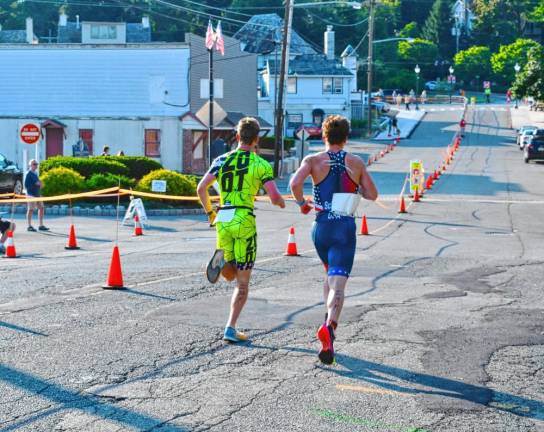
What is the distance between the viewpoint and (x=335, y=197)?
27.7 ft

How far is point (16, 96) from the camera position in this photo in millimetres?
49906

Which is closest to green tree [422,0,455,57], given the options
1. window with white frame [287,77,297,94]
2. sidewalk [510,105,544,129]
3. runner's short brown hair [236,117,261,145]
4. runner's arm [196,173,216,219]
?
sidewalk [510,105,544,129]

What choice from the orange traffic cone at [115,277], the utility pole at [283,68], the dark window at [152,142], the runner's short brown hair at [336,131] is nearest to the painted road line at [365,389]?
the runner's short brown hair at [336,131]

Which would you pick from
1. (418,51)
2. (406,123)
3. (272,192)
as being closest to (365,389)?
(272,192)

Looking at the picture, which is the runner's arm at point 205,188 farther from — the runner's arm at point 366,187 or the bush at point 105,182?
the bush at point 105,182

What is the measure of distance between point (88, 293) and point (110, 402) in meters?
5.16

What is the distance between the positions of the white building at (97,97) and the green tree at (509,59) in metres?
80.7

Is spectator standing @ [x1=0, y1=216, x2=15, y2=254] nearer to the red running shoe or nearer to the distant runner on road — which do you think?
the distant runner on road

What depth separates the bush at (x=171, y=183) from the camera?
101 feet

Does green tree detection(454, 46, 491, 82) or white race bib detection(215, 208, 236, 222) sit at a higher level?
green tree detection(454, 46, 491, 82)

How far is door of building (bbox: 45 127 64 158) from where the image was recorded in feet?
161

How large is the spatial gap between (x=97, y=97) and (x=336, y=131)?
41.7 meters

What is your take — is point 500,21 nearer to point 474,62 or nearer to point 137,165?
point 474,62

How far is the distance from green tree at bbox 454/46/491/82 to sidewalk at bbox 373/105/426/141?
3204 centimetres
